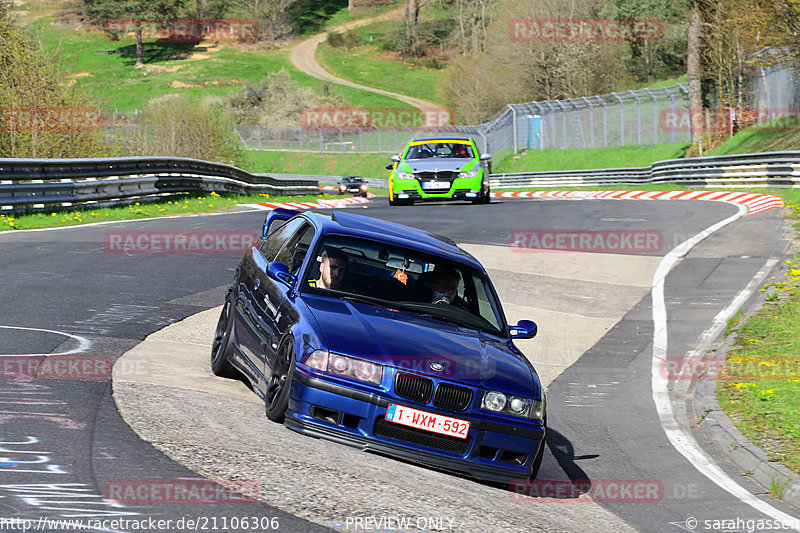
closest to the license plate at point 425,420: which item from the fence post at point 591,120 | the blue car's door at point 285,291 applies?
the blue car's door at point 285,291

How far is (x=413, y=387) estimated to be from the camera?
6301 millimetres

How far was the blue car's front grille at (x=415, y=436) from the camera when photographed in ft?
20.5

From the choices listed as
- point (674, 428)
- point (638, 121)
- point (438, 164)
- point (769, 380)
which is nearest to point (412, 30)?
point (638, 121)

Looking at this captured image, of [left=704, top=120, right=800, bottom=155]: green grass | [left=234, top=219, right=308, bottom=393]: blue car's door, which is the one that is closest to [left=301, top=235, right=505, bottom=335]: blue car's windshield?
[left=234, top=219, right=308, bottom=393]: blue car's door

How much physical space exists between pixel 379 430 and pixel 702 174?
33.1m

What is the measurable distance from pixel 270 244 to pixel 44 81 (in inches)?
815

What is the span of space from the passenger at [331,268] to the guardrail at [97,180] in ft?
44.0

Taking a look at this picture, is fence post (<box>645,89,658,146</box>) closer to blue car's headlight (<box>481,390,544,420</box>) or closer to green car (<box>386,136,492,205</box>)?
green car (<box>386,136,492,205</box>)

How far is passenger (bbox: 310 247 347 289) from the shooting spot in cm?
745

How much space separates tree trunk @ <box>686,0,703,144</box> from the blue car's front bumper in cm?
4418

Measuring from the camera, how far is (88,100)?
29.9m

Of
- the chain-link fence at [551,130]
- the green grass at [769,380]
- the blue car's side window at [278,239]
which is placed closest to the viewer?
the green grass at [769,380]

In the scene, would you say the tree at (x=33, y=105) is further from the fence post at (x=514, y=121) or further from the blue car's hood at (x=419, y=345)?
the fence post at (x=514, y=121)

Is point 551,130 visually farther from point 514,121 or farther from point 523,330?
point 523,330
